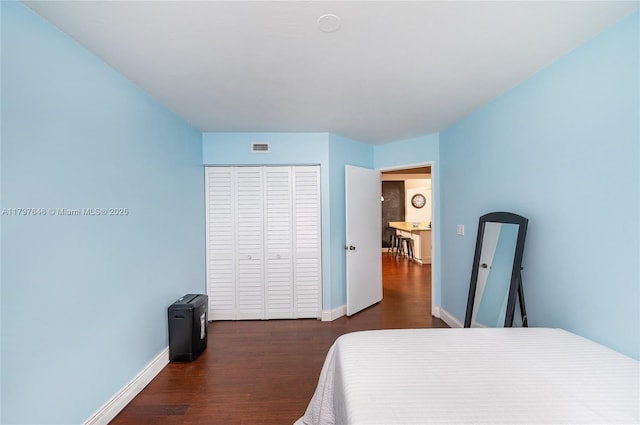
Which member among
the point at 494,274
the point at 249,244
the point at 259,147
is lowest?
the point at 494,274

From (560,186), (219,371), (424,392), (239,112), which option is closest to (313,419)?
(424,392)

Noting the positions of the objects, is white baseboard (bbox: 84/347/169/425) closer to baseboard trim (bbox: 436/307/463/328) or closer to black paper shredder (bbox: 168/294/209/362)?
black paper shredder (bbox: 168/294/209/362)

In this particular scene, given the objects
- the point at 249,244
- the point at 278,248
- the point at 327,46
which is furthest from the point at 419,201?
the point at 327,46

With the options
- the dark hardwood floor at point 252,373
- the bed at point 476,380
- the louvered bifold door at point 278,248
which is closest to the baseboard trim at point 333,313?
the dark hardwood floor at point 252,373

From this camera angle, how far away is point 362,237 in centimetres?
349

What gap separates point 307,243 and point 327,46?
2.23m

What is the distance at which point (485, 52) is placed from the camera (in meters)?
1.57

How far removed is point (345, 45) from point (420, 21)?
16.0 inches

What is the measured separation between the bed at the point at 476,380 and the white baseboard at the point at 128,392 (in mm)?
1322

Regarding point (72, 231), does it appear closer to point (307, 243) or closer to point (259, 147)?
point (259, 147)

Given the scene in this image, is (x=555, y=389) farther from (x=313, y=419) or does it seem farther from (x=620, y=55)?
(x=620, y=55)

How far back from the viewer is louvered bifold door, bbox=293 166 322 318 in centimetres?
323

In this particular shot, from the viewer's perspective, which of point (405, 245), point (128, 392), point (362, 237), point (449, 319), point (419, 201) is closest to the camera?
point (128, 392)

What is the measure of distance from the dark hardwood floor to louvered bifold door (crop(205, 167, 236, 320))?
0.97 feet
